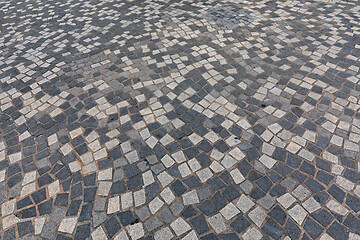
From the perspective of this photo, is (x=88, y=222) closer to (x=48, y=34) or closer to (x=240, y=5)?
(x=48, y=34)

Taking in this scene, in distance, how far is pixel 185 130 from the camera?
4.37 metres

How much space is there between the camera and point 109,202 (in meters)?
3.42

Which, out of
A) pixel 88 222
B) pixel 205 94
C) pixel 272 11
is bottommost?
pixel 88 222

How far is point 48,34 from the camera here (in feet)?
25.1

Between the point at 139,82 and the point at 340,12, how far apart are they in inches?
300

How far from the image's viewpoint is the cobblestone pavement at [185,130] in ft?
10.6

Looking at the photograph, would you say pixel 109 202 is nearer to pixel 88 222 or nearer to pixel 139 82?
pixel 88 222

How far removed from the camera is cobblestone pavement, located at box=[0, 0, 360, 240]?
3227 mm

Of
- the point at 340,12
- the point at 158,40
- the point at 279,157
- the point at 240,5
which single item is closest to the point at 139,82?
the point at 158,40

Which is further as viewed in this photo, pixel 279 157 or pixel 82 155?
pixel 82 155

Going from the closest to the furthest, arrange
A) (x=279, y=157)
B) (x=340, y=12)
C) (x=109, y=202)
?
(x=109, y=202) < (x=279, y=157) < (x=340, y=12)

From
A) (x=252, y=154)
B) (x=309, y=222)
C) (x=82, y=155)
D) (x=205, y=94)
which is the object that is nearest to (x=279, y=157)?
(x=252, y=154)

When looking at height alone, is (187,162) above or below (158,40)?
below

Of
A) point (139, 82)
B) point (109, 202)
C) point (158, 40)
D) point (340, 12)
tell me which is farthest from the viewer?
point (340, 12)
